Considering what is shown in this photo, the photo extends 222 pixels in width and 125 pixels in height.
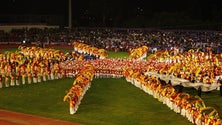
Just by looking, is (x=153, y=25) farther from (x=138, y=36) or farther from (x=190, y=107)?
(x=190, y=107)

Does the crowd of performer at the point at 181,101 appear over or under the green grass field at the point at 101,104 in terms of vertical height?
over

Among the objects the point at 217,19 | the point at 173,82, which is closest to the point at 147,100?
the point at 173,82

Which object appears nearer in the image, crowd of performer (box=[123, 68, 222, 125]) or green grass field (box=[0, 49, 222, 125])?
crowd of performer (box=[123, 68, 222, 125])

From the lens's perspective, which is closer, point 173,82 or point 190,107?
point 190,107

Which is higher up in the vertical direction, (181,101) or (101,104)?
(181,101)

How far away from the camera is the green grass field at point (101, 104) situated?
61.8ft

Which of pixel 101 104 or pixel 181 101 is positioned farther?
pixel 101 104

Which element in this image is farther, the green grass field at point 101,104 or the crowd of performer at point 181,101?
the green grass field at point 101,104

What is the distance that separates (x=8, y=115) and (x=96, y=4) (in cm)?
6765

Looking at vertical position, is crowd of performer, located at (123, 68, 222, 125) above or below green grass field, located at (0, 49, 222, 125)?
above

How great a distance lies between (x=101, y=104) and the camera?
21.9 meters

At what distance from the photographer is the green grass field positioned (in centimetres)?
1884

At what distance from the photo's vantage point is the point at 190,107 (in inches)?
713

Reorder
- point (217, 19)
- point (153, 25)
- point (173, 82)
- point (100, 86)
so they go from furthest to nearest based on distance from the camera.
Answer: point (153, 25) → point (217, 19) → point (100, 86) → point (173, 82)
